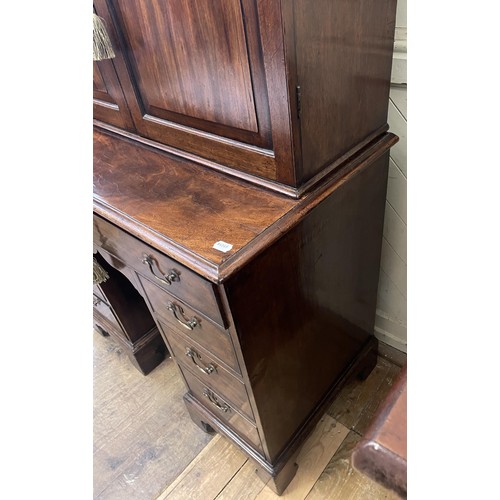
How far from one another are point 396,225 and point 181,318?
2.18ft

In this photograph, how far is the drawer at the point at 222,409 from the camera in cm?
104

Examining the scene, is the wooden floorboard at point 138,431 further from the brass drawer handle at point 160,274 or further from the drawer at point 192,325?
the brass drawer handle at point 160,274

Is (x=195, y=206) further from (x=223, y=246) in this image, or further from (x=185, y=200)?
(x=223, y=246)

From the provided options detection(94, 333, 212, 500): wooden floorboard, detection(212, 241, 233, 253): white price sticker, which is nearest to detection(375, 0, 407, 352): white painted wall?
detection(212, 241, 233, 253): white price sticker

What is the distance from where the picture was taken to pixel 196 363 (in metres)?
1.01

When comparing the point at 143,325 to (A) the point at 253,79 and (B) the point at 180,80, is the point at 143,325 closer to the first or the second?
(B) the point at 180,80

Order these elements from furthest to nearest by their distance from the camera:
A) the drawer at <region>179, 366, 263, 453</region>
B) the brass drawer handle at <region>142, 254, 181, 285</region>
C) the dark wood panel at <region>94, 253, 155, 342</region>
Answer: the dark wood panel at <region>94, 253, 155, 342</region> → the drawer at <region>179, 366, 263, 453</region> → the brass drawer handle at <region>142, 254, 181, 285</region>

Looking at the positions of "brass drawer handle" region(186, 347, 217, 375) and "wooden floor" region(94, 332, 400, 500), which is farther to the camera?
"wooden floor" region(94, 332, 400, 500)

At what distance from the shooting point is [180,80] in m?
0.79

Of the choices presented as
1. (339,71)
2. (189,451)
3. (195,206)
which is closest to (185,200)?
(195,206)

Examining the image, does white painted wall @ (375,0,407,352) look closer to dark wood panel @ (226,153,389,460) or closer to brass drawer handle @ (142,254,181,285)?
dark wood panel @ (226,153,389,460)

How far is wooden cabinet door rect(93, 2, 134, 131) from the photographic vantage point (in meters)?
0.95

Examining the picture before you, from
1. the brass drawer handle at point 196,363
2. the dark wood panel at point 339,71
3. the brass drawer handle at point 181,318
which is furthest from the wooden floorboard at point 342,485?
the dark wood panel at point 339,71

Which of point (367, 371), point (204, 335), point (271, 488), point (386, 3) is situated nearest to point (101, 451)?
point (271, 488)
